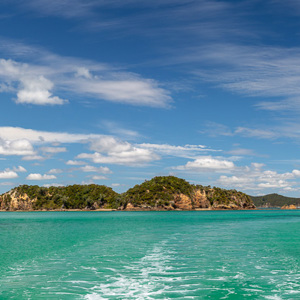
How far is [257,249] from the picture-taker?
4372cm

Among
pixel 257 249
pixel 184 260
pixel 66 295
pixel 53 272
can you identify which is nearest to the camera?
pixel 66 295

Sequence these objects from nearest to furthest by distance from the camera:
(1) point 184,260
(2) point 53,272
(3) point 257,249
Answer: (2) point 53,272
(1) point 184,260
(3) point 257,249

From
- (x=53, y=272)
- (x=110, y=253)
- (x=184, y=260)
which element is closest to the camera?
(x=53, y=272)

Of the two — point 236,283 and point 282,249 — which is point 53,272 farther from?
point 282,249

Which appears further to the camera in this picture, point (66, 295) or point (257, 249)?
point (257, 249)

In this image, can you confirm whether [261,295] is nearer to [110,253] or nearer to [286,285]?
[286,285]

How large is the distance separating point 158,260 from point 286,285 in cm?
1384

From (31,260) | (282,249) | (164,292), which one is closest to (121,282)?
(164,292)

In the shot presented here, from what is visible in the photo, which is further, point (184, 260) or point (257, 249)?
point (257, 249)

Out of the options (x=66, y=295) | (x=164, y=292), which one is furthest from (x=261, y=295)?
(x=66, y=295)

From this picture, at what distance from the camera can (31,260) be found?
118 ft

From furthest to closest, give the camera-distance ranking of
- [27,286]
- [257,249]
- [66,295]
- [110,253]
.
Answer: [257,249], [110,253], [27,286], [66,295]

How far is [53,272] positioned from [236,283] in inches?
589

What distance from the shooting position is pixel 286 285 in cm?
2498
